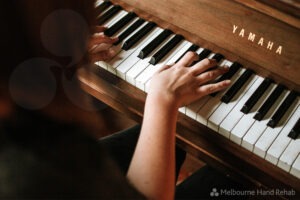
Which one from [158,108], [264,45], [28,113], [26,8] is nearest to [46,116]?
[28,113]

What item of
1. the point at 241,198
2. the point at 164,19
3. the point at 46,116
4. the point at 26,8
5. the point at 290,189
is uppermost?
the point at 26,8

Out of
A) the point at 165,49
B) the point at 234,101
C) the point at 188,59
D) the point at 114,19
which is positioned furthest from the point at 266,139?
the point at 114,19

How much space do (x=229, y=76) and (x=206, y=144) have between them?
0.24 m

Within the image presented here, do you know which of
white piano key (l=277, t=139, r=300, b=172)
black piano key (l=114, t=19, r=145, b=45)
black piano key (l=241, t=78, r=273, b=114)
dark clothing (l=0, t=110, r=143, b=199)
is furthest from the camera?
black piano key (l=114, t=19, r=145, b=45)

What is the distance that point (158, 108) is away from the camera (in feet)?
3.83

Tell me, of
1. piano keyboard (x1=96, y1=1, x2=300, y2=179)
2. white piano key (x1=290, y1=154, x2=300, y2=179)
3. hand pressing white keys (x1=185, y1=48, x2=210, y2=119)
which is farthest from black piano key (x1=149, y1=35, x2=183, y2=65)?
white piano key (x1=290, y1=154, x2=300, y2=179)

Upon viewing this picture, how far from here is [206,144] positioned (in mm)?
1291

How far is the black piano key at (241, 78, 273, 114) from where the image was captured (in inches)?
47.8

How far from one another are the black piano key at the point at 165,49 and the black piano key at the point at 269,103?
39 centimetres

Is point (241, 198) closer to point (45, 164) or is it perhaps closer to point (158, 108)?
point (158, 108)

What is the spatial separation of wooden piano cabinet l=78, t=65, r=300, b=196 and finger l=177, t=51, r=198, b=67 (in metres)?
0.17

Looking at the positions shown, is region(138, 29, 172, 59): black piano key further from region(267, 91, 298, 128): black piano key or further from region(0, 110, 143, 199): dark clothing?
region(0, 110, 143, 199): dark clothing

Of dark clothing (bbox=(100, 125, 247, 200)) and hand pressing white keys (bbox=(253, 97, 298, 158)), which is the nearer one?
hand pressing white keys (bbox=(253, 97, 298, 158))

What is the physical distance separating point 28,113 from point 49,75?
0.08 m
